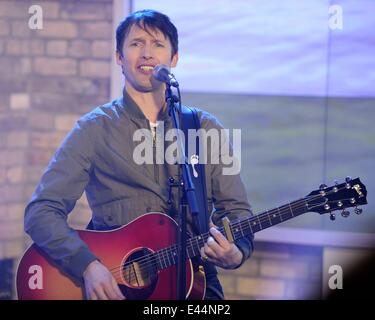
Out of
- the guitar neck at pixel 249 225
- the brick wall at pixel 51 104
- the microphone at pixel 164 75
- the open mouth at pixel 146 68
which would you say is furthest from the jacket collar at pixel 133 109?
the brick wall at pixel 51 104

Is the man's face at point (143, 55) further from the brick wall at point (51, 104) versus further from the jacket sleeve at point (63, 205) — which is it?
the brick wall at point (51, 104)

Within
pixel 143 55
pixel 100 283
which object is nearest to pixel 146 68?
pixel 143 55

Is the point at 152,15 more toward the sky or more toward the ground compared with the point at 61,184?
more toward the sky

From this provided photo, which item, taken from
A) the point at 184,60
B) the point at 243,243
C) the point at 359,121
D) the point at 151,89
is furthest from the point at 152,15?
the point at 359,121

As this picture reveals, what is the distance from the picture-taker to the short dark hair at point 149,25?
8.91ft

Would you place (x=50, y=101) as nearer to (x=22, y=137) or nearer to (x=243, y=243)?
(x=22, y=137)

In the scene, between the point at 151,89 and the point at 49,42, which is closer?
the point at 151,89

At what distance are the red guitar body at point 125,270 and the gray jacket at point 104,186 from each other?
0.16ft

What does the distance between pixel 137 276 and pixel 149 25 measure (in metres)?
0.93

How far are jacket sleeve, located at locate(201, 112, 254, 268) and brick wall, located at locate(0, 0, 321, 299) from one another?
766mm

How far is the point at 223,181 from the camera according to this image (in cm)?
269

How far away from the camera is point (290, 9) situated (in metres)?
3.32

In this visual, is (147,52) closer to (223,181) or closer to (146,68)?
(146,68)
